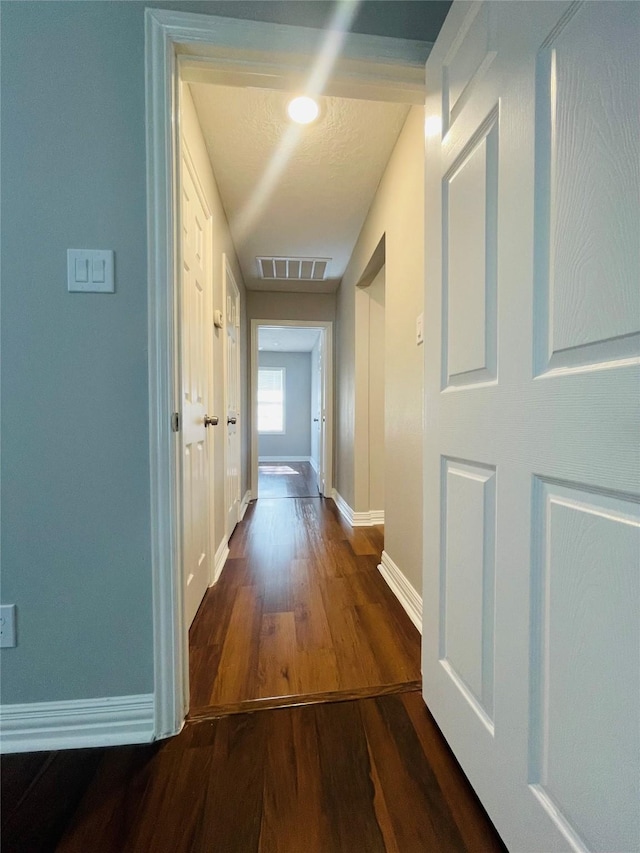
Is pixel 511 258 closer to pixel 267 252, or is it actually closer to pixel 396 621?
pixel 396 621

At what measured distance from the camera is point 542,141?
0.59 m

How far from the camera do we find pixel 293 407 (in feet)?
24.2

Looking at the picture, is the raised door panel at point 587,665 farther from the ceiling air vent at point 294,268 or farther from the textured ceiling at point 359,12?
the ceiling air vent at point 294,268

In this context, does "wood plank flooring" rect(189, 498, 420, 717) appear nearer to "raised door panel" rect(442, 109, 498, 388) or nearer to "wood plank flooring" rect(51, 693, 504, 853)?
"wood plank flooring" rect(51, 693, 504, 853)

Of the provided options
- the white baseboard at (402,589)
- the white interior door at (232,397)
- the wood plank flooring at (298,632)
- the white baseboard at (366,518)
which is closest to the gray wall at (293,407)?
the white interior door at (232,397)

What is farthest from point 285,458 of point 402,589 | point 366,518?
point 402,589

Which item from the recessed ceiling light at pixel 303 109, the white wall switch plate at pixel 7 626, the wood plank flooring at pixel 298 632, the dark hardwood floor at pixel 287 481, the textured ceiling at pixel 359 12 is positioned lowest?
the dark hardwood floor at pixel 287 481

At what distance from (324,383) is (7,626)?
331cm

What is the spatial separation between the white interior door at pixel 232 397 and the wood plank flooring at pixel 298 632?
40 centimetres

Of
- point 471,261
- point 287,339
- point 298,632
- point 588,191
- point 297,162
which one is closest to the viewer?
point 588,191

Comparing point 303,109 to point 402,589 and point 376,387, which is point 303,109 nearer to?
point 376,387

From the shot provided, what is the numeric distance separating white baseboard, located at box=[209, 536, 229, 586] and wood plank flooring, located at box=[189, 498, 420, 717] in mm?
35

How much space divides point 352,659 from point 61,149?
1.82 m

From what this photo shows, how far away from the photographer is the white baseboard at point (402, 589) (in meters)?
1.48
